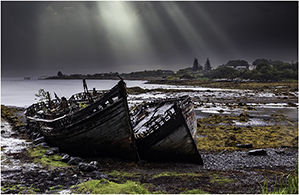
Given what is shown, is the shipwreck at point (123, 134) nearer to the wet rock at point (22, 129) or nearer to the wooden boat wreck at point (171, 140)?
the wooden boat wreck at point (171, 140)

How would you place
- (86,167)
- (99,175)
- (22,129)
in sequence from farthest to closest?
(22,129)
(86,167)
(99,175)

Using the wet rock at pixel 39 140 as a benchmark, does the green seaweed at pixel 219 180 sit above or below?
below

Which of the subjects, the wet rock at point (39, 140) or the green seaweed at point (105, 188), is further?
the wet rock at point (39, 140)

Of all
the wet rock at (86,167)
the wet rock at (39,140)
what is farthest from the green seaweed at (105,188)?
the wet rock at (39,140)

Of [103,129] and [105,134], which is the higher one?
[103,129]

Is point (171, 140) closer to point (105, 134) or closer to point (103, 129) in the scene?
point (105, 134)

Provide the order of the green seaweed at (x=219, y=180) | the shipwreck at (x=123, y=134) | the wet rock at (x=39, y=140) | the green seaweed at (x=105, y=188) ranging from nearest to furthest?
the green seaweed at (x=105, y=188) < the green seaweed at (x=219, y=180) < the shipwreck at (x=123, y=134) < the wet rock at (x=39, y=140)

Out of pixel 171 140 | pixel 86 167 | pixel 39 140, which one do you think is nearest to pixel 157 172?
pixel 171 140

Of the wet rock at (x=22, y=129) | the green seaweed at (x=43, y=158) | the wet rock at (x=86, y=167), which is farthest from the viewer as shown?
the wet rock at (x=22, y=129)

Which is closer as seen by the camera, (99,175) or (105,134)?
(99,175)

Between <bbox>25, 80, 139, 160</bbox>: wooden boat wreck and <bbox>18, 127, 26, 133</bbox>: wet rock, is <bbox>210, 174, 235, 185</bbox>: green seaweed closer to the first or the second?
<bbox>25, 80, 139, 160</bbox>: wooden boat wreck

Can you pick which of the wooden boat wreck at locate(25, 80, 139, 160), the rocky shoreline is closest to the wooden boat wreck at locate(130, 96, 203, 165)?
the rocky shoreline

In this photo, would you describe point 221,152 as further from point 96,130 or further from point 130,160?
point 96,130

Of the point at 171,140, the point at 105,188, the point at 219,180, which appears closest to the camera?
the point at 105,188
